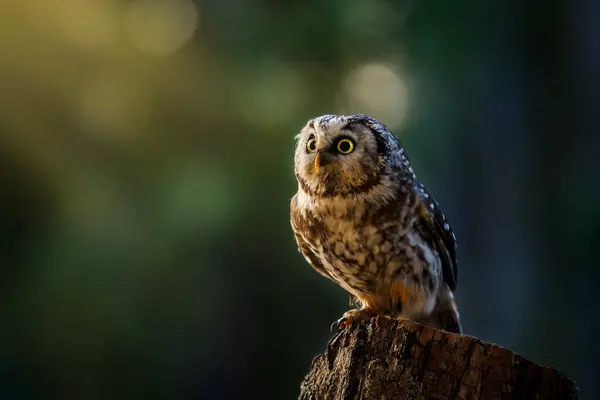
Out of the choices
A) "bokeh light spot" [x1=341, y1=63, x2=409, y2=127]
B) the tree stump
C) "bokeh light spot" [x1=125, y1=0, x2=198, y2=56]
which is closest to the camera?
the tree stump

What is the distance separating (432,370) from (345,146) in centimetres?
91

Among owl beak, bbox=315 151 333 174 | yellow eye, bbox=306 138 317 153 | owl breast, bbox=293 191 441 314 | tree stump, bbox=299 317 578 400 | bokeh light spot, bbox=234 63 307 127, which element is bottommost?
tree stump, bbox=299 317 578 400

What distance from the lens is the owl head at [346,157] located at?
2197mm

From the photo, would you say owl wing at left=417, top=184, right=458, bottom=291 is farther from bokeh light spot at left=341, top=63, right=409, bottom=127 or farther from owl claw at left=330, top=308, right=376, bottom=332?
bokeh light spot at left=341, top=63, right=409, bottom=127

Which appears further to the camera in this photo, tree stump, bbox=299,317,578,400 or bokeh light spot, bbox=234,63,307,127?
bokeh light spot, bbox=234,63,307,127

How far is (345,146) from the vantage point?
221cm

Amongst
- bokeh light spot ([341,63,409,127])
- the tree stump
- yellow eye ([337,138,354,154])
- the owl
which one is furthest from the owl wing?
bokeh light spot ([341,63,409,127])

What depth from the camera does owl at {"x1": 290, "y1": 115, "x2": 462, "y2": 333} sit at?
2.19 meters

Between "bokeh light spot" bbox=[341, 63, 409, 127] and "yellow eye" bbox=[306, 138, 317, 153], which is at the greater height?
"bokeh light spot" bbox=[341, 63, 409, 127]

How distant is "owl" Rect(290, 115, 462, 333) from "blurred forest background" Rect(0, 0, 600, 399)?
135 cm

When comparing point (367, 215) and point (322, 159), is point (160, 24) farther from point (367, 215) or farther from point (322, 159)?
point (367, 215)

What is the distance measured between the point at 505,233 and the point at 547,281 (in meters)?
0.51

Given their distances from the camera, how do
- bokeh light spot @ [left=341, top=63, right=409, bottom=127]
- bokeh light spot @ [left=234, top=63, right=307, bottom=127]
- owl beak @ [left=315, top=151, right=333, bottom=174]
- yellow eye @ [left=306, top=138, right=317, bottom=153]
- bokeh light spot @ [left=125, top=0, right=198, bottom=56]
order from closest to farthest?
owl beak @ [left=315, top=151, right=333, bottom=174]
yellow eye @ [left=306, top=138, right=317, bottom=153]
bokeh light spot @ [left=341, top=63, right=409, bottom=127]
bokeh light spot @ [left=125, top=0, right=198, bottom=56]
bokeh light spot @ [left=234, top=63, right=307, bottom=127]

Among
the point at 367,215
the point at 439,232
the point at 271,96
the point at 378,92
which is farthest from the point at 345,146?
the point at 271,96
